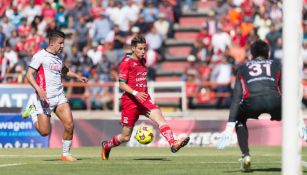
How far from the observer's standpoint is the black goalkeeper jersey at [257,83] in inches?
546

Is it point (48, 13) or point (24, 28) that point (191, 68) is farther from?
point (24, 28)

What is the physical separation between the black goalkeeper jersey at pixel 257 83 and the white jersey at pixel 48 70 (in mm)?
4238

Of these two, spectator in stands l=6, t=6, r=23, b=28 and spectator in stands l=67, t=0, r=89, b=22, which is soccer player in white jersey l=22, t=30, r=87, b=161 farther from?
spectator in stands l=6, t=6, r=23, b=28

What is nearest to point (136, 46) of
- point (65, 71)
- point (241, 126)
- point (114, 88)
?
point (65, 71)

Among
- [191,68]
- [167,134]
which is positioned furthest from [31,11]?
[167,134]

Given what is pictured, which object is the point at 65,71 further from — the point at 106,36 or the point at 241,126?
the point at 106,36

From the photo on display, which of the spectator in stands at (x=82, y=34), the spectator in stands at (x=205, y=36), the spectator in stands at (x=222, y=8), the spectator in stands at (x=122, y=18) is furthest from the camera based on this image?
the spectator in stands at (x=82, y=34)

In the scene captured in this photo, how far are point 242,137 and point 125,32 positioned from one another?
18.7 meters

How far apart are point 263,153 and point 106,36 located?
13671 mm

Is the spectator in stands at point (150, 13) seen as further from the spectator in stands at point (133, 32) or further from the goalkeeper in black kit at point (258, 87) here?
the goalkeeper in black kit at point (258, 87)

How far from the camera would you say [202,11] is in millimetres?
32906

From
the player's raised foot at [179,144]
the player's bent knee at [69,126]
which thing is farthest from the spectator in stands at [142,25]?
the player's raised foot at [179,144]

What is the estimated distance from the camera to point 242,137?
45.9 feet

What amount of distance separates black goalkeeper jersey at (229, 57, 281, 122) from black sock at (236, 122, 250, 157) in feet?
0.88
